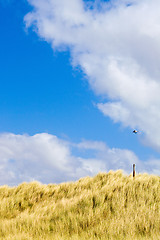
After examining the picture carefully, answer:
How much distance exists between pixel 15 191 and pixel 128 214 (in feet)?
26.5

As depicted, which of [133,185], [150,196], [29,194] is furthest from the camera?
[29,194]

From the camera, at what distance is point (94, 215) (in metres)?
9.99

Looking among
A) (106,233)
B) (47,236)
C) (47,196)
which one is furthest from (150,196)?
(47,196)

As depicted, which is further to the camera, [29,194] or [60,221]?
[29,194]

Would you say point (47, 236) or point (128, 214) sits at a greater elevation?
point (128, 214)

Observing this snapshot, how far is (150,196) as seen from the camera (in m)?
11.5

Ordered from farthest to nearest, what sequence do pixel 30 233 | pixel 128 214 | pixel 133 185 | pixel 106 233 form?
pixel 133 185, pixel 128 214, pixel 30 233, pixel 106 233

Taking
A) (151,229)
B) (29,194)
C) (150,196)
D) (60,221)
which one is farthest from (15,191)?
(151,229)

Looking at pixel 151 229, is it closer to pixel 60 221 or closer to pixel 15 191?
pixel 60 221

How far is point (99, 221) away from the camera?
9703mm

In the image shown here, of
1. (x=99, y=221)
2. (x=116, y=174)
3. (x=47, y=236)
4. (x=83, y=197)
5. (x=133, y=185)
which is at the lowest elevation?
(x=47, y=236)

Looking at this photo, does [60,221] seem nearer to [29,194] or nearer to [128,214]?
[128,214]

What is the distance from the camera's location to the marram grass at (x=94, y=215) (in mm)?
8633

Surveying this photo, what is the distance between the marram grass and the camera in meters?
8.63
